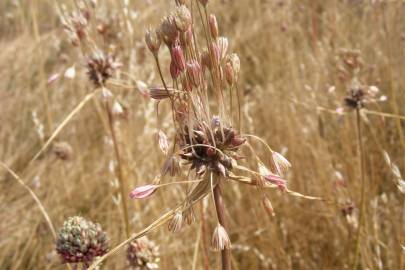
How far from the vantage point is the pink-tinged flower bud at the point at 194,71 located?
2.49 feet

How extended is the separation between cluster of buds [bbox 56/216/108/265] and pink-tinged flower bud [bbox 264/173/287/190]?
0.47 metres

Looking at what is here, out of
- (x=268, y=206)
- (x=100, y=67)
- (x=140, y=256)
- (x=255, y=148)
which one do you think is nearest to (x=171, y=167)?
(x=268, y=206)

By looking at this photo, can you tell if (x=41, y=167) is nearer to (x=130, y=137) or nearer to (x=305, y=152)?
(x=130, y=137)

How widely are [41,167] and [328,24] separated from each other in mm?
1929

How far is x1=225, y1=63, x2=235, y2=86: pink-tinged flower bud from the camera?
787mm

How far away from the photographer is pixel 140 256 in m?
1.24

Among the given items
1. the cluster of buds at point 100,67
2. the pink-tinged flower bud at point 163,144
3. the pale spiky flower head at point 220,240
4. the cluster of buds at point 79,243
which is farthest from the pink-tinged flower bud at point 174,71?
the cluster of buds at point 100,67

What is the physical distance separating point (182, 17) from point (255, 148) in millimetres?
1790

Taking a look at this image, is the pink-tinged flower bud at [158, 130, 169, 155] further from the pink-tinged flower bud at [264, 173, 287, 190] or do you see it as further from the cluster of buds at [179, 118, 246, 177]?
the pink-tinged flower bud at [264, 173, 287, 190]

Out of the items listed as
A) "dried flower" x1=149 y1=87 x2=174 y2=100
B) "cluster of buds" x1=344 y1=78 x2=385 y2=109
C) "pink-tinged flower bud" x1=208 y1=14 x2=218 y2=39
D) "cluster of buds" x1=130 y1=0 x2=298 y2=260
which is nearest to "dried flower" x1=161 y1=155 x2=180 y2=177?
"cluster of buds" x1=130 y1=0 x2=298 y2=260

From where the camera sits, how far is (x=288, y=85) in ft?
9.59

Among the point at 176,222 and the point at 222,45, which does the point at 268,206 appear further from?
the point at 222,45

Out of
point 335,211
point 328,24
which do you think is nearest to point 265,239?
point 335,211

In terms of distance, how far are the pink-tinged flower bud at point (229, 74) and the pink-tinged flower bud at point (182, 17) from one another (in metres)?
0.10
